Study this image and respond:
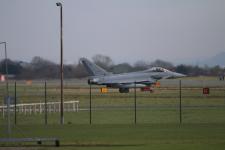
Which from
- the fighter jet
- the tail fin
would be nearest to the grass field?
the fighter jet

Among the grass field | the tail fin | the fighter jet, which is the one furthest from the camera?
the tail fin

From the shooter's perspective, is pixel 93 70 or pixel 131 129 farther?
pixel 93 70

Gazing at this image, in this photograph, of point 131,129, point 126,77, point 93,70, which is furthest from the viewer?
point 93,70

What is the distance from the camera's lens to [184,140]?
24.2 metres

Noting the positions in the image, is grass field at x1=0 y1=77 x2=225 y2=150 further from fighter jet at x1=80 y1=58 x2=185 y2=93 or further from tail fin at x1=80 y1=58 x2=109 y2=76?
tail fin at x1=80 y1=58 x2=109 y2=76

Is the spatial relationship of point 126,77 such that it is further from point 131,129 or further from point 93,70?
point 131,129

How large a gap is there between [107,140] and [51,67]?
26.6 m

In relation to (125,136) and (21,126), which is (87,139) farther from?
(21,126)

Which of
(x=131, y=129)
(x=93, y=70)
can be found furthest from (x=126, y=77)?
(x=131, y=129)

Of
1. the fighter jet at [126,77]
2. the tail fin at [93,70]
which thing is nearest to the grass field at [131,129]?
the fighter jet at [126,77]

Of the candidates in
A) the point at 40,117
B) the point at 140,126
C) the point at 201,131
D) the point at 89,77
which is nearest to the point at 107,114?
the point at 40,117

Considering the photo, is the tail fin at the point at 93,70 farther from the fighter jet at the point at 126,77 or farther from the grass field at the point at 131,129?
the grass field at the point at 131,129

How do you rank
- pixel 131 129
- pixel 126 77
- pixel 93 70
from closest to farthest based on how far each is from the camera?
1. pixel 131 129
2. pixel 126 77
3. pixel 93 70

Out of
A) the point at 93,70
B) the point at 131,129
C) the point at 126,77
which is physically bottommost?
the point at 131,129
